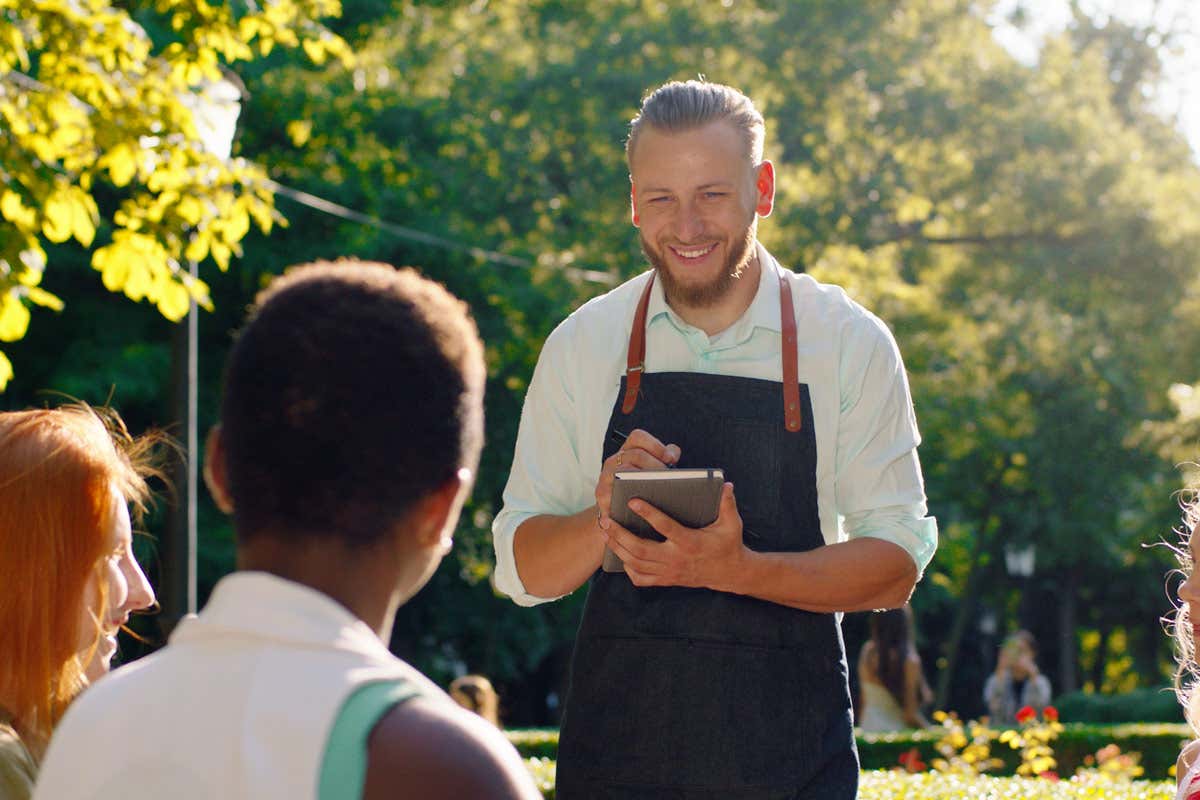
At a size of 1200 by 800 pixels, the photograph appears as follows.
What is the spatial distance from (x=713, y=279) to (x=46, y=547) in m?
1.41

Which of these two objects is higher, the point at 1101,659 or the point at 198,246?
the point at 198,246

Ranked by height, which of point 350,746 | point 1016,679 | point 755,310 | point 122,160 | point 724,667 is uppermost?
point 122,160

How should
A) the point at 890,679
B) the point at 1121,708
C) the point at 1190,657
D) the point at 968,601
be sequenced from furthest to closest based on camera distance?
the point at 968,601
the point at 1121,708
the point at 890,679
the point at 1190,657

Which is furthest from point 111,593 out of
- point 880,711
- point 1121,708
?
point 1121,708

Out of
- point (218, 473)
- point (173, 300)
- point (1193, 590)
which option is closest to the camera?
point (218, 473)

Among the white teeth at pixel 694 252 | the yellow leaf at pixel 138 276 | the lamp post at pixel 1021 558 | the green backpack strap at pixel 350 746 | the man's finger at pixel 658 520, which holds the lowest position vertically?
the lamp post at pixel 1021 558

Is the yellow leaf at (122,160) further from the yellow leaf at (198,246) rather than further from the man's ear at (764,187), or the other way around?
the man's ear at (764,187)

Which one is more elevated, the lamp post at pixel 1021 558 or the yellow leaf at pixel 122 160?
the yellow leaf at pixel 122 160

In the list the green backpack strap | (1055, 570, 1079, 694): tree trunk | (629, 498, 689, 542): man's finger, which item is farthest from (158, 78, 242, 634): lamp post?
(1055, 570, 1079, 694): tree trunk

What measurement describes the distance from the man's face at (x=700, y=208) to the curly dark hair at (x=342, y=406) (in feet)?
5.78

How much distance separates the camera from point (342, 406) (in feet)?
5.45

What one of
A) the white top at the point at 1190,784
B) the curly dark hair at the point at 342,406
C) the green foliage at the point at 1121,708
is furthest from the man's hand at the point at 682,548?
the green foliage at the point at 1121,708

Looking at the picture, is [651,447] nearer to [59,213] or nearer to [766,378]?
[766,378]

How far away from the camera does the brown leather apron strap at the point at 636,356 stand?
11.3 ft
